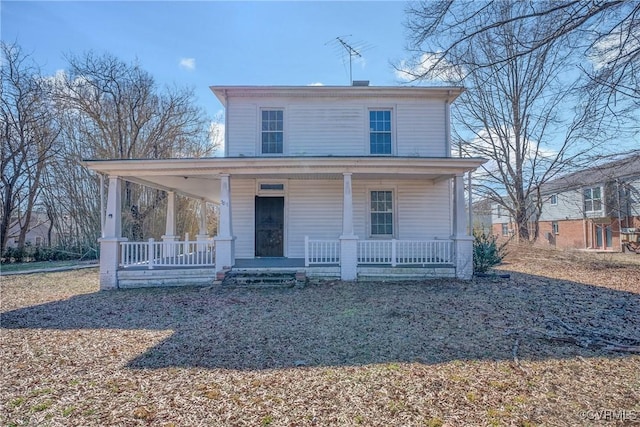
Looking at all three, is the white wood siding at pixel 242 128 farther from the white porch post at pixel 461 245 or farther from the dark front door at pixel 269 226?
the white porch post at pixel 461 245

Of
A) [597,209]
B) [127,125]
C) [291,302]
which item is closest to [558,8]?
[291,302]

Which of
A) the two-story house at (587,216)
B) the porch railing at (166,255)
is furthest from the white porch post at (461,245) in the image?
the two-story house at (587,216)

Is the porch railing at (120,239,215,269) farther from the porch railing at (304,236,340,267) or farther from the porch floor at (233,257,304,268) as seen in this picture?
the porch railing at (304,236,340,267)

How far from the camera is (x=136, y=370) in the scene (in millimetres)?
3959

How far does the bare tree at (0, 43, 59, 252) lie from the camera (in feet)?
56.3

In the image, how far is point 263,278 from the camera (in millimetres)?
8859

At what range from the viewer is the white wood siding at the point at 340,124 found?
11.5 meters

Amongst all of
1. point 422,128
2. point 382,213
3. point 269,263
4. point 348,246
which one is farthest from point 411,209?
point 269,263

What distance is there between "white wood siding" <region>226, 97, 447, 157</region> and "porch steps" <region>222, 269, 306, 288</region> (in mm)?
4330

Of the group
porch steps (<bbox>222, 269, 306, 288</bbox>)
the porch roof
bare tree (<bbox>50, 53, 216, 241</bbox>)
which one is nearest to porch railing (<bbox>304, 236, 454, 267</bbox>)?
porch steps (<bbox>222, 269, 306, 288</bbox>)

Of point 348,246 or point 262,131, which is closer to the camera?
point 348,246

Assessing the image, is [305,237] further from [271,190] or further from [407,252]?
[407,252]

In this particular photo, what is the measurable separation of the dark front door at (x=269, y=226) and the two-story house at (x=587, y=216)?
16843 mm

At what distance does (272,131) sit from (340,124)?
235 centimetres
